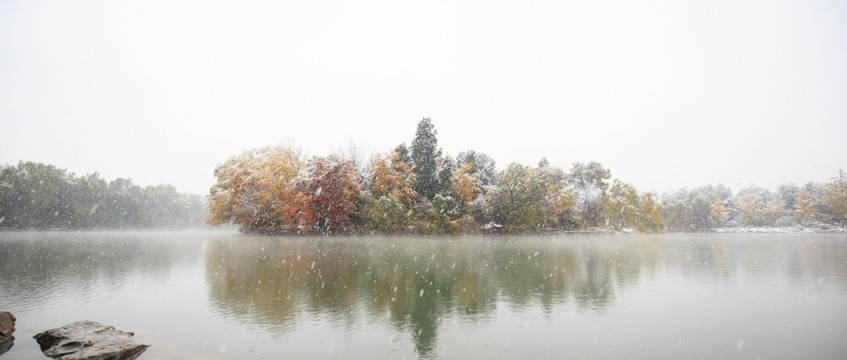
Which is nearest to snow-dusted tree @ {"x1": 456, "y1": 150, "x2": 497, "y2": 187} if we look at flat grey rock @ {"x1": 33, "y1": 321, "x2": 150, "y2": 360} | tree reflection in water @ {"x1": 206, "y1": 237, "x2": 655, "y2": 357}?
tree reflection in water @ {"x1": 206, "y1": 237, "x2": 655, "y2": 357}

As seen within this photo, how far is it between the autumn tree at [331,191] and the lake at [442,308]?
66.6 feet

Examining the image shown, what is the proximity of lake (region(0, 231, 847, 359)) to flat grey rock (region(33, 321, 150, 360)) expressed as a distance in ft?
1.11

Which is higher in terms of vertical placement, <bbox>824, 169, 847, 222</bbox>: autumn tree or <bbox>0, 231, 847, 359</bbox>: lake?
<bbox>824, 169, 847, 222</bbox>: autumn tree

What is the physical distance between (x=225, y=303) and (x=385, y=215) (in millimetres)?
28166

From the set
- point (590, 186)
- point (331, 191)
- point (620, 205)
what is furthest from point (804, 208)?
point (331, 191)

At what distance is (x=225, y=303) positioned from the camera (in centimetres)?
1070

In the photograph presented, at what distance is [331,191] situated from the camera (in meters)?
38.8

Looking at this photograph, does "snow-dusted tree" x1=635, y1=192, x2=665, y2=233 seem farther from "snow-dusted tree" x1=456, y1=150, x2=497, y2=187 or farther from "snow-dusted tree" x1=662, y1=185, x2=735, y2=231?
"snow-dusted tree" x1=456, y1=150, x2=497, y2=187

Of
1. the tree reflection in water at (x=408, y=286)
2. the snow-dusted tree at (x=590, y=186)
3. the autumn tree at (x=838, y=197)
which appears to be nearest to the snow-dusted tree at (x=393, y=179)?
the tree reflection in water at (x=408, y=286)

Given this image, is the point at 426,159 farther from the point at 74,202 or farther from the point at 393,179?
the point at 74,202

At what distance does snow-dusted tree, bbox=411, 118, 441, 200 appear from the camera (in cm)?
4253

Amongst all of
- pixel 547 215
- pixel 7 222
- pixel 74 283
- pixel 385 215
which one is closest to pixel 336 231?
pixel 385 215

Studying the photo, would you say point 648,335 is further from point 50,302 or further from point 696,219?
point 696,219

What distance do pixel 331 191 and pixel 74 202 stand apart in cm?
4995
